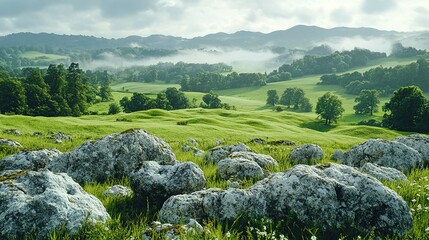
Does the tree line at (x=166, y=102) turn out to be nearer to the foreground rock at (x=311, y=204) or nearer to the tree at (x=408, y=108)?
the tree at (x=408, y=108)

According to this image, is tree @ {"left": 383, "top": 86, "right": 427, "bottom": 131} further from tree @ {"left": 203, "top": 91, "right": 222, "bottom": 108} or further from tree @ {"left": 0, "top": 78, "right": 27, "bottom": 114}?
tree @ {"left": 0, "top": 78, "right": 27, "bottom": 114}

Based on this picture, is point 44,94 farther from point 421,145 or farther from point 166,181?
point 166,181

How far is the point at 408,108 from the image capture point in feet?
321

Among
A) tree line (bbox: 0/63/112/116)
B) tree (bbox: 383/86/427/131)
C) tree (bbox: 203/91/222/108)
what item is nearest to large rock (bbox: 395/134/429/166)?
tree (bbox: 383/86/427/131)

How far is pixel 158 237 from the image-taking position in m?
5.30

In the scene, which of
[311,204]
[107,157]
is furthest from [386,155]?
[107,157]

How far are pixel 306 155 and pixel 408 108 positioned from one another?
97.1m

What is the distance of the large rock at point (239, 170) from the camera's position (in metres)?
10.5

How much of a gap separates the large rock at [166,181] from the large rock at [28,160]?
15.2 ft

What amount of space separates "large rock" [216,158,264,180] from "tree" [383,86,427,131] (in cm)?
10098

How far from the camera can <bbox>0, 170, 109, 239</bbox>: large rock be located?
5.68 m

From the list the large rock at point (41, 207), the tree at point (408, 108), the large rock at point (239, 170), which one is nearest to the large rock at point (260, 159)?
the large rock at point (239, 170)

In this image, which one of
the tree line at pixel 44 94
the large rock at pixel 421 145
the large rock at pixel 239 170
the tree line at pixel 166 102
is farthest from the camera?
the tree line at pixel 166 102

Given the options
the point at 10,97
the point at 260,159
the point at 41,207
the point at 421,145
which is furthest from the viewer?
the point at 10,97
